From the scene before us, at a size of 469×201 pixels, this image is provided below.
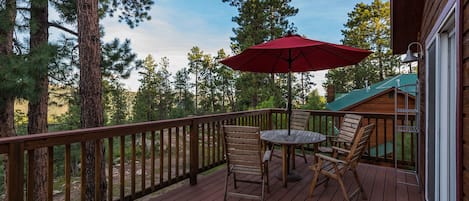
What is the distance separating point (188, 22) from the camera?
1930 cm

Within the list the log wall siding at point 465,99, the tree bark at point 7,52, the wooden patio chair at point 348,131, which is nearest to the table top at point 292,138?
the wooden patio chair at point 348,131

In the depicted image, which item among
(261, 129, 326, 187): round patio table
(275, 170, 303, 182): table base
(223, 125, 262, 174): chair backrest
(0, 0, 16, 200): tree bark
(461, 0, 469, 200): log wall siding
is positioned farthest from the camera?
(0, 0, 16, 200): tree bark

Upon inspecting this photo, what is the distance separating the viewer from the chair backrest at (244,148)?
3.05 m

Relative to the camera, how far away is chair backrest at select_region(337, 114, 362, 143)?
4.08 meters

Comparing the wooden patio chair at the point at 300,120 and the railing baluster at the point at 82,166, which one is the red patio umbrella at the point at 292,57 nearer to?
the wooden patio chair at the point at 300,120

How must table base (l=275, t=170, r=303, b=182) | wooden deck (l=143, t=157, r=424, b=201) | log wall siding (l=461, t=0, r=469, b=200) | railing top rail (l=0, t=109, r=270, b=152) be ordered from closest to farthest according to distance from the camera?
1. log wall siding (l=461, t=0, r=469, b=200)
2. railing top rail (l=0, t=109, r=270, b=152)
3. wooden deck (l=143, t=157, r=424, b=201)
4. table base (l=275, t=170, r=303, b=182)

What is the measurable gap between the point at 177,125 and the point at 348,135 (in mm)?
2624

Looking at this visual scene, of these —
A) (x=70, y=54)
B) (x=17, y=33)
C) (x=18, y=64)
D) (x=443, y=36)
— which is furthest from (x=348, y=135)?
(x=17, y=33)

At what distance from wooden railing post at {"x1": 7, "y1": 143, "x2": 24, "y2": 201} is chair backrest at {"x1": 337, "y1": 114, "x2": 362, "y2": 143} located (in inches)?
155

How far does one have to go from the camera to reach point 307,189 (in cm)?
367

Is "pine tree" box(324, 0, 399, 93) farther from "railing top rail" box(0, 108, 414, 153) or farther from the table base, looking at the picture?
"railing top rail" box(0, 108, 414, 153)

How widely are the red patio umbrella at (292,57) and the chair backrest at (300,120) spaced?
37.7 inches

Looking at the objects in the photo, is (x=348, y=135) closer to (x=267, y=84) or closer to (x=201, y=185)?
(x=201, y=185)

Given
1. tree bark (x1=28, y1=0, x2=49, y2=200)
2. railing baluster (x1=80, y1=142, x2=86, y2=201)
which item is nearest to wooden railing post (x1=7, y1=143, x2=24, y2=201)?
railing baluster (x1=80, y1=142, x2=86, y2=201)
